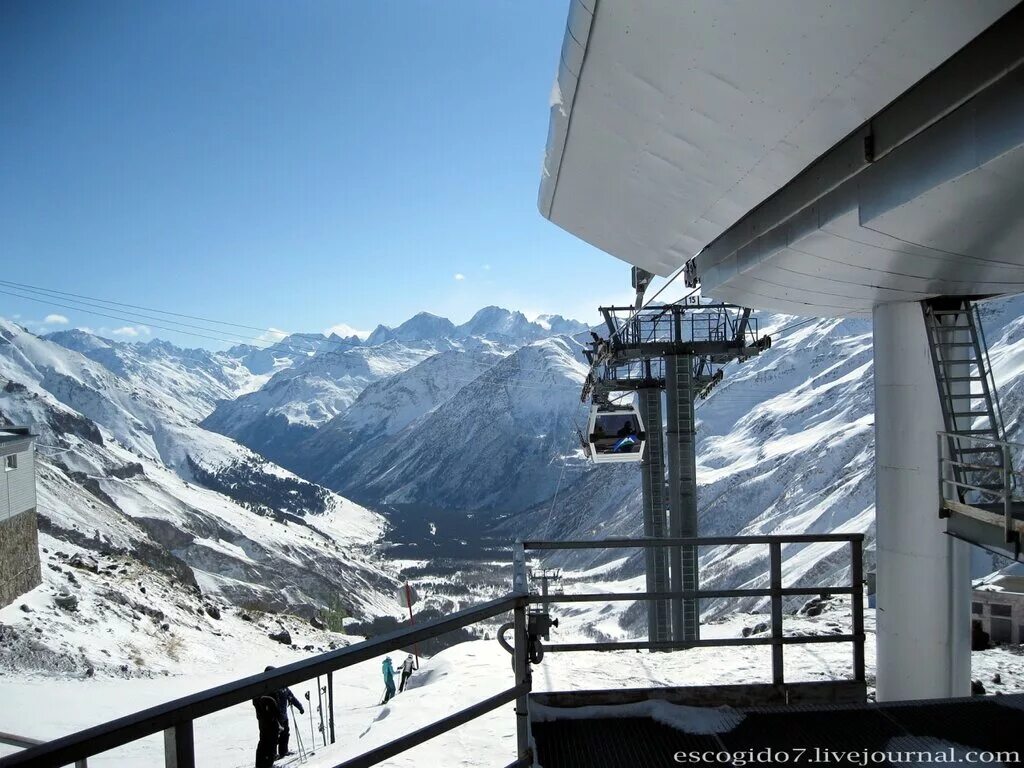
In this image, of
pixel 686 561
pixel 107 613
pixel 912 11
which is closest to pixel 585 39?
pixel 912 11

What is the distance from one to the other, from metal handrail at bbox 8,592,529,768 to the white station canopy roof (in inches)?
120

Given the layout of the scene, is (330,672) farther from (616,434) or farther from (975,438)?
(616,434)

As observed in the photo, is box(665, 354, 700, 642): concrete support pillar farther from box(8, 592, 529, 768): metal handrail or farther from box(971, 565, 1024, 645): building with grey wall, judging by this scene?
box(8, 592, 529, 768): metal handrail

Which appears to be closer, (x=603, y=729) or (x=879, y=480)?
(x=603, y=729)

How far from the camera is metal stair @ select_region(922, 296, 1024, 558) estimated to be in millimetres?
6504

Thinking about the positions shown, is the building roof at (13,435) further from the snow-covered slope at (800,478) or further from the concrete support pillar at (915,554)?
the snow-covered slope at (800,478)

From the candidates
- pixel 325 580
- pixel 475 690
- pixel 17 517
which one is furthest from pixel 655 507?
pixel 325 580

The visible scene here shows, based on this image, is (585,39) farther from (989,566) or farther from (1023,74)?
(989,566)

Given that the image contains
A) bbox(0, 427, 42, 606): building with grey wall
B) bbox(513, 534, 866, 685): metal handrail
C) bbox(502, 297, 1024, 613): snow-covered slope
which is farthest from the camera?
bbox(502, 297, 1024, 613): snow-covered slope

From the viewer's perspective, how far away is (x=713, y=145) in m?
4.69

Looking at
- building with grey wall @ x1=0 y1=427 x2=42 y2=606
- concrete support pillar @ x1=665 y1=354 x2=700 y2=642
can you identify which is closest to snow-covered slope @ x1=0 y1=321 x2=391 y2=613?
building with grey wall @ x1=0 y1=427 x2=42 y2=606

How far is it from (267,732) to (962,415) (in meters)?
9.73

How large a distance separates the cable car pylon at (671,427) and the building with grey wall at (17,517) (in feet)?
83.7

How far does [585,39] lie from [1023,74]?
2179mm
